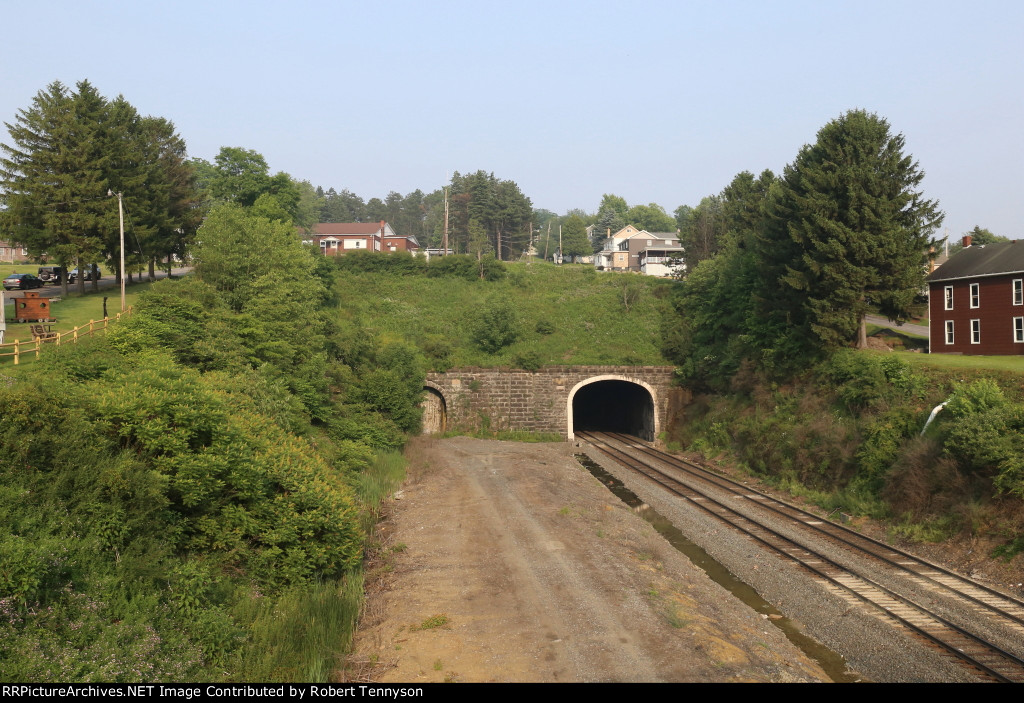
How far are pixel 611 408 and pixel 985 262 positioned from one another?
98.2 feet

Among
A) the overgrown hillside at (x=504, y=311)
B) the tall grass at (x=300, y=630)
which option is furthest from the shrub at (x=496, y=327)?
the tall grass at (x=300, y=630)

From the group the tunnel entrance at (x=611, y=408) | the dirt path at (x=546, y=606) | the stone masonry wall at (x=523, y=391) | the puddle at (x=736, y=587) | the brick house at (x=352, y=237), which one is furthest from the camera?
the brick house at (x=352, y=237)

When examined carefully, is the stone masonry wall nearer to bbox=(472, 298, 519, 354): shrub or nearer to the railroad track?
bbox=(472, 298, 519, 354): shrub

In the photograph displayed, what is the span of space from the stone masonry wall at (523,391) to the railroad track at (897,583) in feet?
57.3

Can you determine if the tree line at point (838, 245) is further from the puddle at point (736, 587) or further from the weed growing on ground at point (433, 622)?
the weed growing on ground at point (433, 622)

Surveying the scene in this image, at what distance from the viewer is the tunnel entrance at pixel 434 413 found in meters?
47.7

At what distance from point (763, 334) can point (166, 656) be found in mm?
35016

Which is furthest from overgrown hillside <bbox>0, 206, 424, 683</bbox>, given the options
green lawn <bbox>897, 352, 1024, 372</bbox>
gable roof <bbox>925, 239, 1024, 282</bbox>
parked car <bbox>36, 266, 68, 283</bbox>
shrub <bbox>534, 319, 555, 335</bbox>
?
parked car <bbox>36, 266, 68, 283</bbox>

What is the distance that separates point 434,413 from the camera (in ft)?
157

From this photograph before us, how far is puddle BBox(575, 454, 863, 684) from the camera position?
1426 centimetres

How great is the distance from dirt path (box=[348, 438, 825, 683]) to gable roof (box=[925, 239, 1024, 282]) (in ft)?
72.8

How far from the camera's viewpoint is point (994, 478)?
65.8 feet

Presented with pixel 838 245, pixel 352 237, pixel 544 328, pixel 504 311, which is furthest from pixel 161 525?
pixel 352 237

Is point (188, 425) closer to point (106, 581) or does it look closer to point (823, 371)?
point (106, 581)
